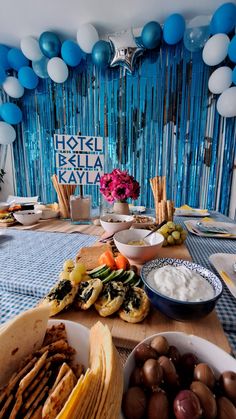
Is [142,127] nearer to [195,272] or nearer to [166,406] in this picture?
[195,272]

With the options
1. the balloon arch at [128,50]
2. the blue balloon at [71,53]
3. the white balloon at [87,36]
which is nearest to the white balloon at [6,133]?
the balloon arch at [128,50]

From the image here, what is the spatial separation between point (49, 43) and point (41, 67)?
1.15 ft

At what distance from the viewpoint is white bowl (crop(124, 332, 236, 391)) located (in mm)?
295

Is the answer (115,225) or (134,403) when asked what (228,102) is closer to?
(115,225)

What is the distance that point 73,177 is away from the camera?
1.17 metres

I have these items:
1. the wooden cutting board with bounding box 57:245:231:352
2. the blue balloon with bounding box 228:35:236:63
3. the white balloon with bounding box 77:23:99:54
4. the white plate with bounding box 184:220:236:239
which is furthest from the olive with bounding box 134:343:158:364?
the white balloon with bounding box 77:23:99:54

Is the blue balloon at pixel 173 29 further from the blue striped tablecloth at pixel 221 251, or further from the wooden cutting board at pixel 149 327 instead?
the wooden cutting board at pixel 149 327

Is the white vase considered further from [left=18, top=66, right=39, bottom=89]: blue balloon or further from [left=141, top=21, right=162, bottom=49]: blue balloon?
[left=18, top=66, right=39, bottom=89]: blue balloon

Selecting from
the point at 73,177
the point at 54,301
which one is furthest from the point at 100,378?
the point at 73,177

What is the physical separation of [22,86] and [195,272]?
351 centimetres

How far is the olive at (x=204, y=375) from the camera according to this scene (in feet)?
0.89

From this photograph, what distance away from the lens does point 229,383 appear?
0.27m

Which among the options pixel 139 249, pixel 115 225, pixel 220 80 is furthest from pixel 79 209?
pixel 220 80

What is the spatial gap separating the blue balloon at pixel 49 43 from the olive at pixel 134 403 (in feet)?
10.7
